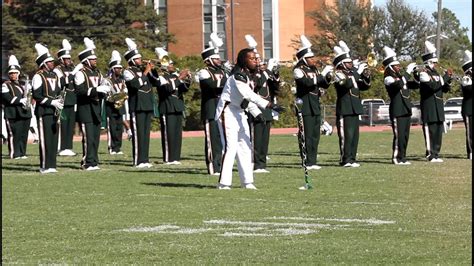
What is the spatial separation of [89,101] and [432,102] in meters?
7.08

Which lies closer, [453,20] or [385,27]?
[385,27]

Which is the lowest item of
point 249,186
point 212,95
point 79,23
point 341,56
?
point 249,186

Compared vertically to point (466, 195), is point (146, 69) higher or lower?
higher

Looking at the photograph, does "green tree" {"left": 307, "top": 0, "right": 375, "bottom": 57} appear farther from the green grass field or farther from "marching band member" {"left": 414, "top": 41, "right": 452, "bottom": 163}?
the green grass field

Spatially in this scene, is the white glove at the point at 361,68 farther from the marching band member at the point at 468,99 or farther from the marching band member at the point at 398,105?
the marching band member at the point at 468,99

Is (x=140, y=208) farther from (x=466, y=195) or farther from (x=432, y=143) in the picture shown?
(x=432, y=143)

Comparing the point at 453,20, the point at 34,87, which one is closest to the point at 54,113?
the point at 34,87

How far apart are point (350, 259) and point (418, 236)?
185 cm

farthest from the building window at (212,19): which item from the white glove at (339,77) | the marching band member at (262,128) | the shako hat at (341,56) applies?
the marching band member at (262,128)

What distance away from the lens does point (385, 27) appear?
270 ft

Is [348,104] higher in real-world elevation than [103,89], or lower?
lower

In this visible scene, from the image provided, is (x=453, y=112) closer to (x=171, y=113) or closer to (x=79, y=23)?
(x=79, y=23)

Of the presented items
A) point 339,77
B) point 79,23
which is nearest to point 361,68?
point 339,77

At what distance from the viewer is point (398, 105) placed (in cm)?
2659
